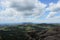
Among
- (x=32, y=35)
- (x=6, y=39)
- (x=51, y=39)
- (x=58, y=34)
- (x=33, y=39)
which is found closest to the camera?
(x=51, y=39)

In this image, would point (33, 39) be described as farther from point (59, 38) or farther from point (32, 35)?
point (59, 38)

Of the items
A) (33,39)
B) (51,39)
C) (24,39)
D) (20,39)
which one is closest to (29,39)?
(33,39)

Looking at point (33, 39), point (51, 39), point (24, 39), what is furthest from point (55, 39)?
point (24, 39)

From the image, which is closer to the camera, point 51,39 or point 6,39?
point 51,39

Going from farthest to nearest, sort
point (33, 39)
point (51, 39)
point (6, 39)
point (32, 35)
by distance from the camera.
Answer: point (6, 39), point (32, 35), point (33, 39), point (51, 39)

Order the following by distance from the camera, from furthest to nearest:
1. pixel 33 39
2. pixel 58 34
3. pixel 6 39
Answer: pixel 6 39, pixel 33 39, pixel 58 34

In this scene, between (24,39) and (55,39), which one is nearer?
(55,39)

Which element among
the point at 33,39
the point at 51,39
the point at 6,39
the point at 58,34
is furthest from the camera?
the point at 6,39

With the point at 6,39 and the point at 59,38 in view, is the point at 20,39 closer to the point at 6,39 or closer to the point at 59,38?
the point at 6,39

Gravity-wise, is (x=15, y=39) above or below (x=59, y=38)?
below
